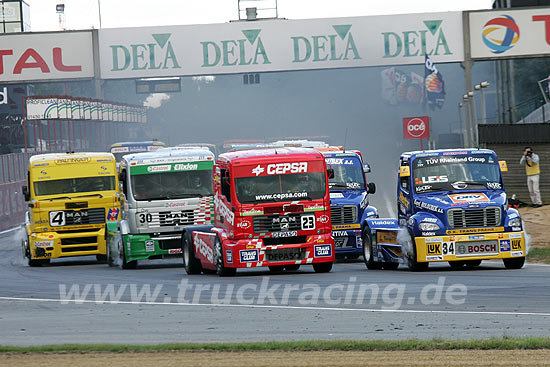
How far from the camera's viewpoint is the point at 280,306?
45.1ft

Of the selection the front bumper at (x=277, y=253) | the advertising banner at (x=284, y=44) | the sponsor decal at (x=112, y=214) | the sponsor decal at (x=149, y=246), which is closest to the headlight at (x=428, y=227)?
the front bumper at (x=277, y=253)

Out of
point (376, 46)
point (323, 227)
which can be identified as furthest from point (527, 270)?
point (376, 46)

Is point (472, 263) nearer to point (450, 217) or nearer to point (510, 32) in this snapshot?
point (450, 217)

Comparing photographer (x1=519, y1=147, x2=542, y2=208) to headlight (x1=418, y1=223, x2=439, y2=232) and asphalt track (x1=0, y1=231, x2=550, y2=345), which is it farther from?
headlight (x1=418, y1=223, x2=439, y2=232)

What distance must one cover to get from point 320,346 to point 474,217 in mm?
8967

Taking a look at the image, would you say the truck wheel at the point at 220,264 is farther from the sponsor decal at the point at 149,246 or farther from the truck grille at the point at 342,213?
the truck grille at the point at 342,213

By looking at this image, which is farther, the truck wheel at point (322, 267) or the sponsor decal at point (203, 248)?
the sponsor decal at point (203, 248)

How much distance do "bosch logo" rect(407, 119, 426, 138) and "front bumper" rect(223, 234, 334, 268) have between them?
24.6 meters

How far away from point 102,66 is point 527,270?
43.1 meters

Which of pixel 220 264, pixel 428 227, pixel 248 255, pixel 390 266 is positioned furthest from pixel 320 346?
pixel 390 266

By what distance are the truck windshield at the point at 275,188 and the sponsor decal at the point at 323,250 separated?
0.86 m

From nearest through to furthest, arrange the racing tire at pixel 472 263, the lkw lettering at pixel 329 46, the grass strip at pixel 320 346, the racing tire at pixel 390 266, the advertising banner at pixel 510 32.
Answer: the grass strip at pixel 320 346, the racing tire at pixel 390 266, the racing tire at pixel 472 263, the advertising banner at pixel 510 32, the lkw lettering at pixel 329 46

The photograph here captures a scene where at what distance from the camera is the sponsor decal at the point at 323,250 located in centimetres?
1897

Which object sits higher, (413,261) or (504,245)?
(504,245)
